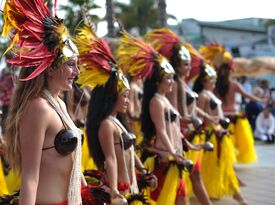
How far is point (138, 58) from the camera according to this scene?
5152mm

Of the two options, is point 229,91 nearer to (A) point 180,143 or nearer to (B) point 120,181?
(A) point 180,143

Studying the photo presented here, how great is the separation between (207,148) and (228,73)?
3159 mm

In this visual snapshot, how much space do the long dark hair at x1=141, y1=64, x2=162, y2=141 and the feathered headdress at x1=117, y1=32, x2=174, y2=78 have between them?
0.18 feet

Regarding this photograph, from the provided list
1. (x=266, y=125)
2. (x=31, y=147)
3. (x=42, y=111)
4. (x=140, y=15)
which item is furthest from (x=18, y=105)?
(x=140, y=15)

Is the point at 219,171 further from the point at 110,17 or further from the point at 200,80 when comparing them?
the point at 110,17

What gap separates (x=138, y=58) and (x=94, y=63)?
1168 millimetres

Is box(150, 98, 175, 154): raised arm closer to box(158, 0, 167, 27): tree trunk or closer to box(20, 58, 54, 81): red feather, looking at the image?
box(20, 58, 54, 81): red feather

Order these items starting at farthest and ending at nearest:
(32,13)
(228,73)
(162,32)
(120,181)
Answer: (228,73), (162,32), (120,181), (32,13)

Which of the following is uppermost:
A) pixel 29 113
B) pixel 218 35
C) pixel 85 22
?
pixel 85 22

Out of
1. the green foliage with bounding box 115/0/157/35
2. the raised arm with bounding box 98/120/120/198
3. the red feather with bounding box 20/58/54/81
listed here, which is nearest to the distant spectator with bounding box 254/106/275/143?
the raised arm with bounding box 98/120/120/198

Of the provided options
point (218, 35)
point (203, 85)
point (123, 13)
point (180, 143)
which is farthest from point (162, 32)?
point (123, 13)

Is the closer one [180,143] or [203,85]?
[180,143]

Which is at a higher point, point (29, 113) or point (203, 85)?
point (29, 113)

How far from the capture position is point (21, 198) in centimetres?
253
